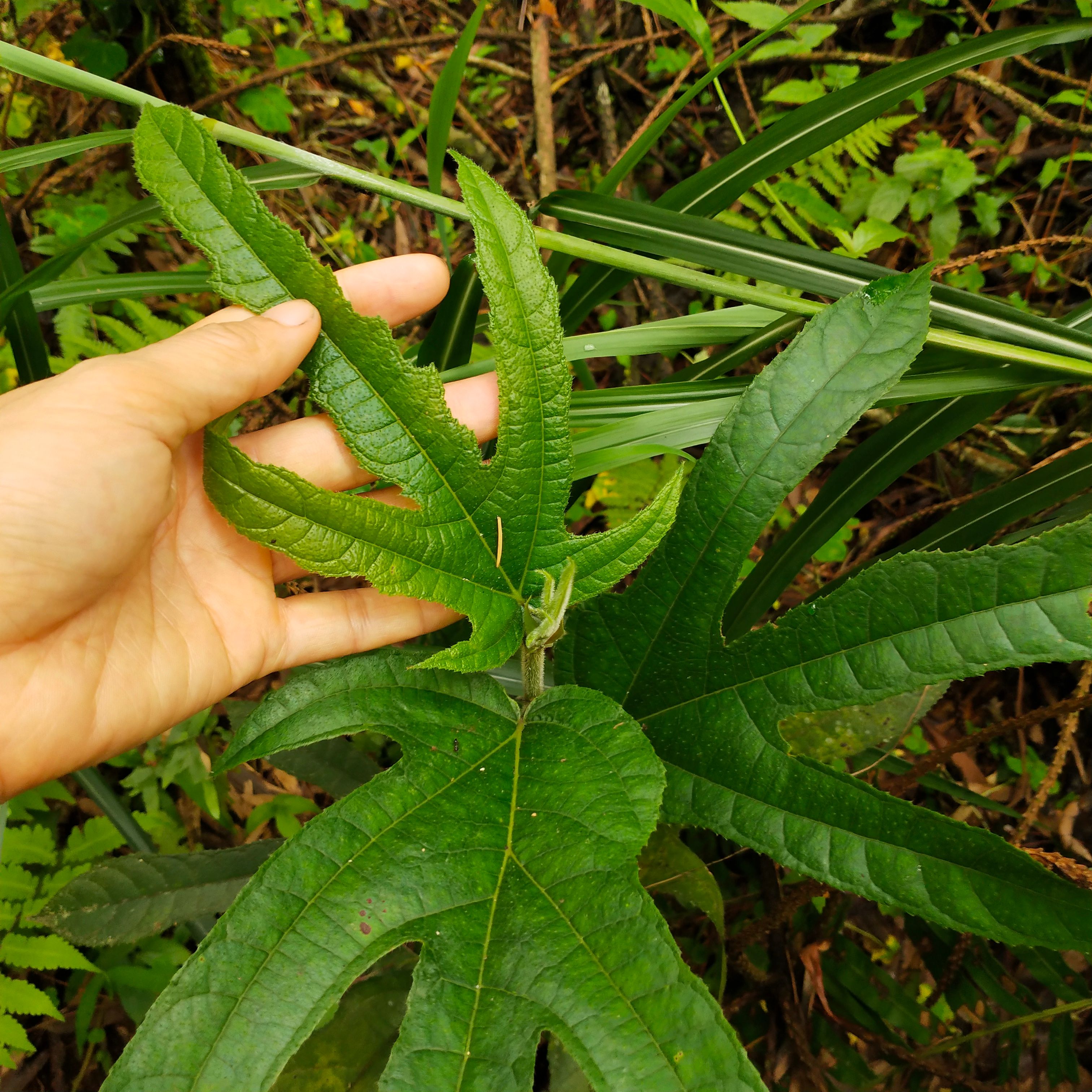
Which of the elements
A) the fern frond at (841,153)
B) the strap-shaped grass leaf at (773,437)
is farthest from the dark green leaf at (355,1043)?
the fern frond at (841,153)

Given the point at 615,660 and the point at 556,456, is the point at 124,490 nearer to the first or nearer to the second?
the point at 556,456

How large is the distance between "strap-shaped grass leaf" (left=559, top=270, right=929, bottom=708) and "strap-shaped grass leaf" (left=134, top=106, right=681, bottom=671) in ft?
0.23

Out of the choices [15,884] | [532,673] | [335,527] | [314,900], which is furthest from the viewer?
[15,884]

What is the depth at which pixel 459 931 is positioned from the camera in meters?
0.80

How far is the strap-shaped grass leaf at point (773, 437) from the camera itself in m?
0.93

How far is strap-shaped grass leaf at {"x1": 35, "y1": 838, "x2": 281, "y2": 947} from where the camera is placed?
49.4 inches

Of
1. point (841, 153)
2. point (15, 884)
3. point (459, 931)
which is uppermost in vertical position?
point (841, 153)

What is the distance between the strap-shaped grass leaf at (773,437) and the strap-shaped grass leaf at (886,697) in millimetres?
108

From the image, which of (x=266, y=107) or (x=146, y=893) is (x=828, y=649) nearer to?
(x=146, y=893)

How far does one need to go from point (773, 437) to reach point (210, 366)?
78 centimetres

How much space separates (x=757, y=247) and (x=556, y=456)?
1.93ft

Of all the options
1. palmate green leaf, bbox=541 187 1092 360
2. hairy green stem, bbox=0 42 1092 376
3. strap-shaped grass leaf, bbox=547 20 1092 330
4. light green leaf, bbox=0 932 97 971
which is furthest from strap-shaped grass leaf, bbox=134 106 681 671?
light green leaf, bbox=0 932 97 971

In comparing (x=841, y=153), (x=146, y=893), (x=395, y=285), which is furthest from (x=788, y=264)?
(x=146, y=893)

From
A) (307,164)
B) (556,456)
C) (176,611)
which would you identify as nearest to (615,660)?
(556,456)
